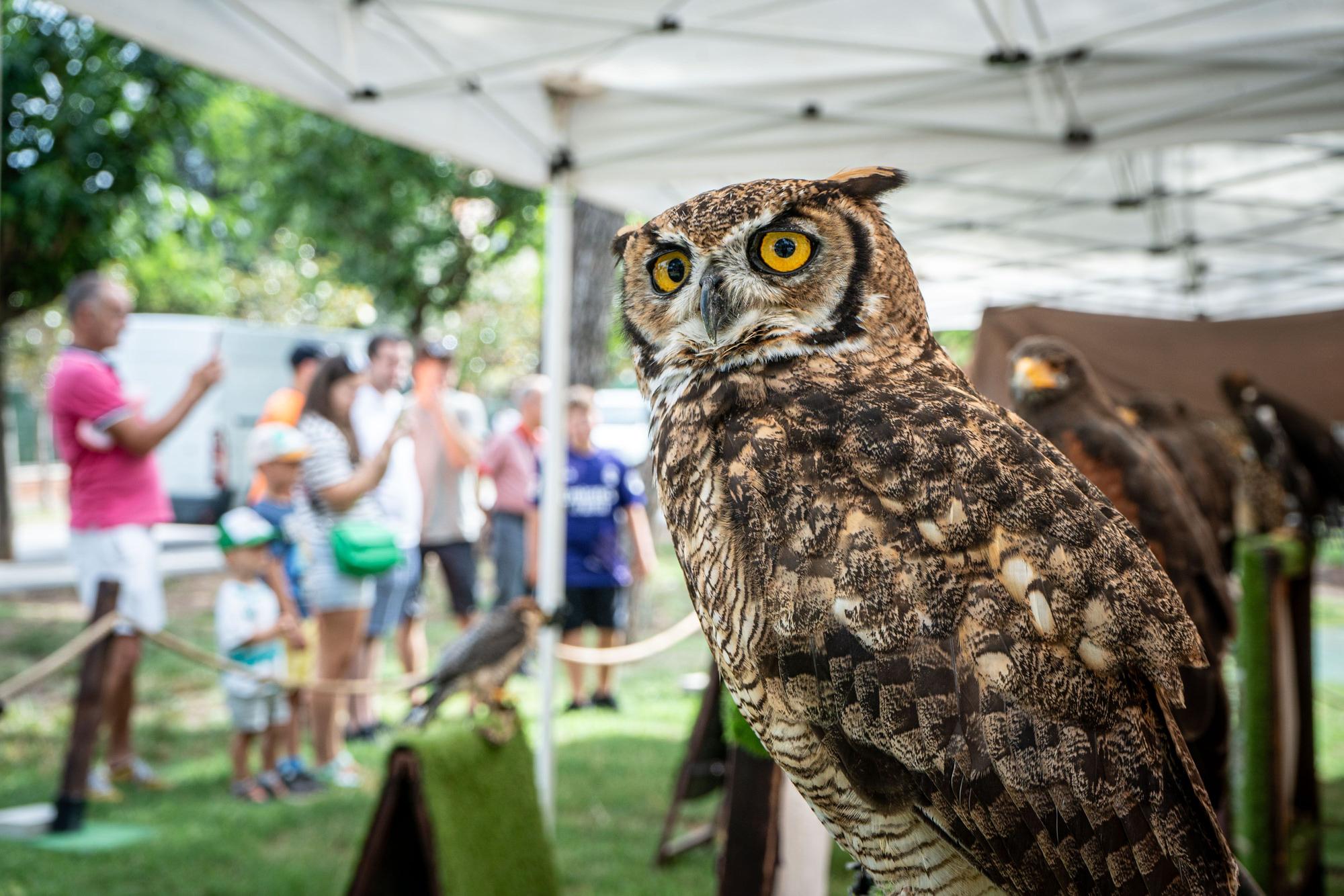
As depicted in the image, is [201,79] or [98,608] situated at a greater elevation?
[201,79]

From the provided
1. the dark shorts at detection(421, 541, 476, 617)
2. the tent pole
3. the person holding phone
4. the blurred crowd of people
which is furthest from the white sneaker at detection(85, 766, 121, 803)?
the dark shorts at detection(421, 541, 476, 617)

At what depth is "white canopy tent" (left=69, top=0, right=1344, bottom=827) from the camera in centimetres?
372

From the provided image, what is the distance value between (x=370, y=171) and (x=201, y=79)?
3.02 meters

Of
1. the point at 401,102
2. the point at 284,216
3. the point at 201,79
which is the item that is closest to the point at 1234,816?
the point at 401,102

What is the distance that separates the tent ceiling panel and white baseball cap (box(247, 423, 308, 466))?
1800mm

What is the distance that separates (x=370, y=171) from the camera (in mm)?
14891

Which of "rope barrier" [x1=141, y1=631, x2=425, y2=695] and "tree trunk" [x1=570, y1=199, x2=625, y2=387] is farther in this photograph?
"tree trunk" [x1=570, y1=199, x2=625, y2=387]

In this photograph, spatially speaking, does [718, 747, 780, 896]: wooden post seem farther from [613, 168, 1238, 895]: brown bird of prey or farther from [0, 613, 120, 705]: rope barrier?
[0, 613, 120, 705]: rope barrier

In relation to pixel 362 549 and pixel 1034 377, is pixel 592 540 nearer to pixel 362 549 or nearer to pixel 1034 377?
pixel 362 549

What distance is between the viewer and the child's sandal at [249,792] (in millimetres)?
5242

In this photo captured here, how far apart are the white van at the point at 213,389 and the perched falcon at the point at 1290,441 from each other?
11982 mm

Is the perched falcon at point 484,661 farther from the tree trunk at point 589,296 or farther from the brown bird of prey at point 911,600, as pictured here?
the tree trunk at point 589,296

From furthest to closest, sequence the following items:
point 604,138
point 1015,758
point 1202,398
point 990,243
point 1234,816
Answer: point 990,243
point 1202,398
point 604,138
point 1234,816
point 1015,758

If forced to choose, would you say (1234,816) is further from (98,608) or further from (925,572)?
(98,608)
